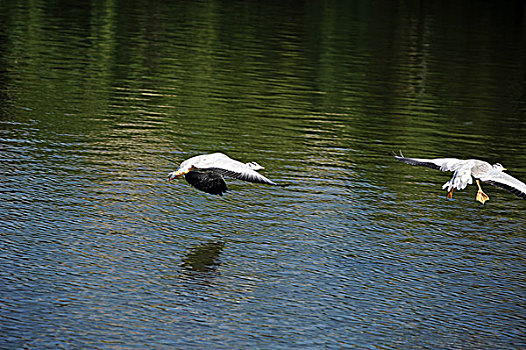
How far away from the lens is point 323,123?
37.2 m

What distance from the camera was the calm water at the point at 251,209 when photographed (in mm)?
17703

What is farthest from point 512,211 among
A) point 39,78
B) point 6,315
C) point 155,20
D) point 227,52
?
point 155,20

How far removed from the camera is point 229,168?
20594 mm

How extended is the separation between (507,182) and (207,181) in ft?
23.4

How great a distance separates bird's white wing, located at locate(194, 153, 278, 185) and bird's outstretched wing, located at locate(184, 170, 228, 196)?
893 millimetres

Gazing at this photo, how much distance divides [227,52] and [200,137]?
24295 millimetres

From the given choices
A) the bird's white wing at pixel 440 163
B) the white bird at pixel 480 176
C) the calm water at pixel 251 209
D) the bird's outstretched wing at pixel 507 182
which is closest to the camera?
the calm water at pixel 251 209

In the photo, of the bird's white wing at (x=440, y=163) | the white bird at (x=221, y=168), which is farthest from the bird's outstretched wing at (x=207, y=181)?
the bird's white wing at (x=440, y=163)

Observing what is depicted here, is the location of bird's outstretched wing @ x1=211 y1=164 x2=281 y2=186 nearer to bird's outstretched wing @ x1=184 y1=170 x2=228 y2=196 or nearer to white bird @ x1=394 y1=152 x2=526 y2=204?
bird's outstretched wing @ x1=184 y1=170 x2=228 y2=196

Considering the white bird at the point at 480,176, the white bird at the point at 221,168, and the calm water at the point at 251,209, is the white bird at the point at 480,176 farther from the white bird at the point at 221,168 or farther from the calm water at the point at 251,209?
the white bird at the point at 221,168

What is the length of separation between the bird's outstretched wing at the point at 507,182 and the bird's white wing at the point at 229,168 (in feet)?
16.3

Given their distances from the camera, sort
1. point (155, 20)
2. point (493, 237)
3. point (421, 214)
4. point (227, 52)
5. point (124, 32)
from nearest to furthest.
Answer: point (493, 237) < point (421, 214) < point (227, 52) < point (124, 32) < point (155, 20)

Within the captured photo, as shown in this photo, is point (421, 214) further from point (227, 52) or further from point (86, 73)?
point (227, 52)

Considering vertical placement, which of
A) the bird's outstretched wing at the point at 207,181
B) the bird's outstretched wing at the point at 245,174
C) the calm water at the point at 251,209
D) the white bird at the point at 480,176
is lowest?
the calm water at the point at 251,209
